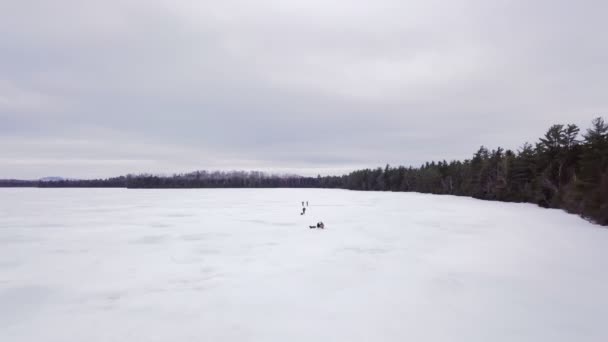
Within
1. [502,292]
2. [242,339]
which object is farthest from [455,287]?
[242,339]

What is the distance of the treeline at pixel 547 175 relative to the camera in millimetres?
28077

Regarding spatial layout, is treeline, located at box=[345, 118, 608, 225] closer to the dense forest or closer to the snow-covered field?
the dense forest

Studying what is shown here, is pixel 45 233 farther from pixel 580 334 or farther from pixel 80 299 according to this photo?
pixel 580 334

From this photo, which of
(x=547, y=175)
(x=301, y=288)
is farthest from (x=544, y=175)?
(x=301, y=288)

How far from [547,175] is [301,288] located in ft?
→ 157

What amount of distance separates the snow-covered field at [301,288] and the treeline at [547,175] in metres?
13.7

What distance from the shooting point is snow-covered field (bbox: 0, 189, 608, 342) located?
6.75 meters

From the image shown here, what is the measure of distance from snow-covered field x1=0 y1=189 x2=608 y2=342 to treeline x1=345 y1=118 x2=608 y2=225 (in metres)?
13.7

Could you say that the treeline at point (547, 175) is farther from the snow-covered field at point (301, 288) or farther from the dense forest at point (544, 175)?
the snow-covered field at point (301, 288)

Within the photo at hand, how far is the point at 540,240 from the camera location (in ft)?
57.6

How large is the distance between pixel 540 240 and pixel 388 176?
116 meters

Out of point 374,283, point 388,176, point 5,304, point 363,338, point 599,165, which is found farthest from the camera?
point 388,176

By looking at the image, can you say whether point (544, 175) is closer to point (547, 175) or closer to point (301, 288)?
point (547, 175)

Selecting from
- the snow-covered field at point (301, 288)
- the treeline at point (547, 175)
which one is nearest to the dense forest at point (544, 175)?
the treeline at point (547, 175)
